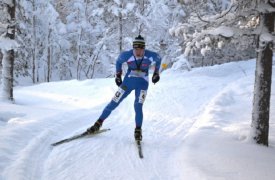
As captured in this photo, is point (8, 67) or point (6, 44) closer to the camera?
point (6, 44)

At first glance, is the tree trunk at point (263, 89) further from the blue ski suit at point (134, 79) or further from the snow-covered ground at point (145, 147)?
the blue ski suit at point (134, 79)

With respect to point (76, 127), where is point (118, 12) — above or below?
above

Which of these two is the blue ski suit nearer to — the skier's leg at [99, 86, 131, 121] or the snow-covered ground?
the skier's leg at [99, 86, 131, 121]

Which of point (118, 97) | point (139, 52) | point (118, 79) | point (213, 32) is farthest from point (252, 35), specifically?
point (118, 97)

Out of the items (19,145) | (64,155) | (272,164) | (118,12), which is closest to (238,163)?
(272,164)

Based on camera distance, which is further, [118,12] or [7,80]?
[118,12]

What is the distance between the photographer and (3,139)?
22.9 feet

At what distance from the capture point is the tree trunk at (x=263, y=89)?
23.9 feet

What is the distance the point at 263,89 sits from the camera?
7.54 meters

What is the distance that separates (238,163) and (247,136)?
1.84m

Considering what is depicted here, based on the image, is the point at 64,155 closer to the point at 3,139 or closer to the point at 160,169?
the point at 3,139

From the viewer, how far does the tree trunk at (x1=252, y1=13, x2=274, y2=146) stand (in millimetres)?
7279

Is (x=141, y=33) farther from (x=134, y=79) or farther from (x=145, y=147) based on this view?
(x=145, y=147)

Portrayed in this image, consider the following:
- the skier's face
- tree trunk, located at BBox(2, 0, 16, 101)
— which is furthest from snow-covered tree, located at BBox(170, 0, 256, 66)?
tree trunk, located at BBox(2, 0, 16, 101)
